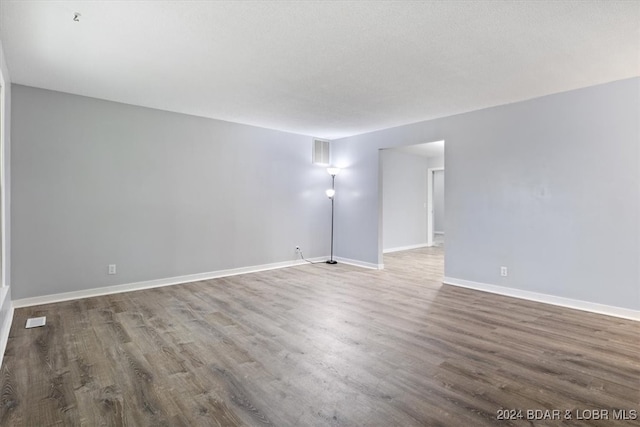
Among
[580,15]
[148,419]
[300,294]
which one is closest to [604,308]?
[580,15]

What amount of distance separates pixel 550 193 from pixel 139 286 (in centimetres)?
561

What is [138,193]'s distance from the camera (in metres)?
4.62

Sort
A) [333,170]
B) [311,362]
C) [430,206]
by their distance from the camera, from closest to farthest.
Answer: [311,362], [333,170], [430,206]

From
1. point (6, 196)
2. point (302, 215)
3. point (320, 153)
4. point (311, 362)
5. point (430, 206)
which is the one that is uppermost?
point (320, 153)

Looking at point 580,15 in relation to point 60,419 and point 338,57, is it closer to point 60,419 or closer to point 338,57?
point 338,57

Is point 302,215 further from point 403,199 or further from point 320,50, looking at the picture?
point 320,50

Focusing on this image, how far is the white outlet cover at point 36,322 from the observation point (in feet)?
10.5

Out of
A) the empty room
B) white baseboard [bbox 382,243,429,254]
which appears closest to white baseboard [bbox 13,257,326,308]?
the empty room

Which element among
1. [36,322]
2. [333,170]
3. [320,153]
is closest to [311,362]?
[36,322]

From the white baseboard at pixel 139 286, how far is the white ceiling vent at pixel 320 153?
2.15m

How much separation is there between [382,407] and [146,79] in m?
3.87

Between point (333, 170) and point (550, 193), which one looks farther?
point (333, 170)

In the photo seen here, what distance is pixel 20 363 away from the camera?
8.11 feet

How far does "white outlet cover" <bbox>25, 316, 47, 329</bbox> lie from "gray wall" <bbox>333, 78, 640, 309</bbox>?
5.08 m
